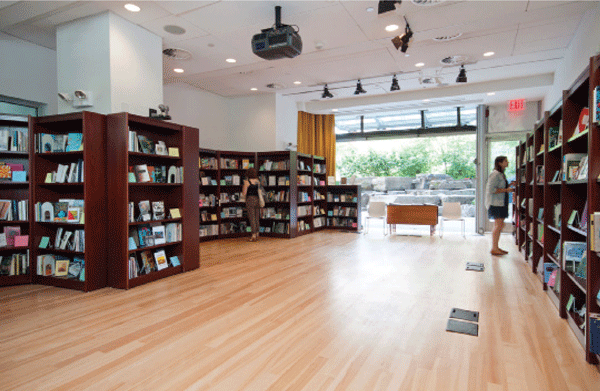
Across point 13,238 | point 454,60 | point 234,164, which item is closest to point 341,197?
point 234,164

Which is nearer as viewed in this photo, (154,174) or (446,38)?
(154,174)

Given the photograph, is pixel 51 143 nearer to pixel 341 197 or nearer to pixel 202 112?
pixel 202 112

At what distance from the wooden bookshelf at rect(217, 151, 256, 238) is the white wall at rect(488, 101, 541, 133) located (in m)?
6.36

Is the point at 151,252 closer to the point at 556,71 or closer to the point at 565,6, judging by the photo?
the point at 565,6

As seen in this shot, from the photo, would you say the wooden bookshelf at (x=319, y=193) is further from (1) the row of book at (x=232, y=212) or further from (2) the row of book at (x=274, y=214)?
(1) the row of book at (x=232, y=212)

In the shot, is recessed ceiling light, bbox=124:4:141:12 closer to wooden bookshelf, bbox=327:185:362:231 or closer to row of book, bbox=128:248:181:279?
row of book, bbox=128:248:181:279

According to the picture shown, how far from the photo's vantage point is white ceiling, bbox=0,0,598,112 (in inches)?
181

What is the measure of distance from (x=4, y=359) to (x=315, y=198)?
25.1 ft

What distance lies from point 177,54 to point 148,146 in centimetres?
239

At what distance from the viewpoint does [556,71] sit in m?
7.18

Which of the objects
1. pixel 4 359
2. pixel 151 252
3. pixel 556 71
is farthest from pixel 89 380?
pixel 556 71

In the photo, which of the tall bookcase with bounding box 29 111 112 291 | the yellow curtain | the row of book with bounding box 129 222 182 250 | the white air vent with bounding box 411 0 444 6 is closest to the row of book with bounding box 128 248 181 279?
the row of book with bounding box 129 222 182 250

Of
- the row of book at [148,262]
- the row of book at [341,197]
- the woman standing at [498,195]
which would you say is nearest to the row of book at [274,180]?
the row of book at [341,197]

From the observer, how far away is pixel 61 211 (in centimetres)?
440
